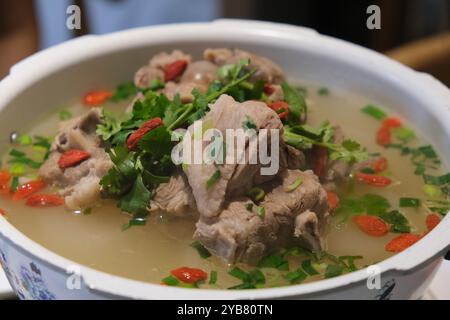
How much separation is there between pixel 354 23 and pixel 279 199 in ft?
7.33

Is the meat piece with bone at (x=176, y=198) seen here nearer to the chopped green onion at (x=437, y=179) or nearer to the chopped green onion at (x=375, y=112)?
the chopped green onion at (x=437, y=179)

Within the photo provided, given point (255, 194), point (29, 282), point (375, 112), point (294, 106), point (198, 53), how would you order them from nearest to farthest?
point (29, 282) < point (255, 194) < point (294, 106) < point (375, 112) < point (198, 53)

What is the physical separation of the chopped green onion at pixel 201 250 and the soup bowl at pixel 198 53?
0.84 ft

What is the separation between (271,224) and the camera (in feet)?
3.98

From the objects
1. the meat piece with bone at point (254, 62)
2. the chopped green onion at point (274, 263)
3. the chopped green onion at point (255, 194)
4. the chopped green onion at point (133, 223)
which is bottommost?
the chopped green onion at point (274, 263)

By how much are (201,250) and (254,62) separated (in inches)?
20.7

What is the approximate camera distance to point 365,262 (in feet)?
4.21

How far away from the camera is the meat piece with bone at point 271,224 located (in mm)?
1187

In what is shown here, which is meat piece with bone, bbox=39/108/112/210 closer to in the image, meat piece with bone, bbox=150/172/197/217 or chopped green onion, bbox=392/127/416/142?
meat piece with bone, bbox=150/172/197/217

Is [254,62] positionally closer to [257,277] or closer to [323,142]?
[323,142]

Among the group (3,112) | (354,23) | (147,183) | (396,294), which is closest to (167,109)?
(147,183)

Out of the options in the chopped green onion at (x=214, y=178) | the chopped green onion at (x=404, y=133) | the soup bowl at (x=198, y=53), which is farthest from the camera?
the chopped green onion at (x=404, y=133)

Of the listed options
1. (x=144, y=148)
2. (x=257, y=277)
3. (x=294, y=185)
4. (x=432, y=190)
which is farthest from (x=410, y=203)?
(x=144, y=148)

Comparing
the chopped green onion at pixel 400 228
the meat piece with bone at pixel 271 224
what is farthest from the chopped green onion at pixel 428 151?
the meat piece with bone at pixel 271 224
